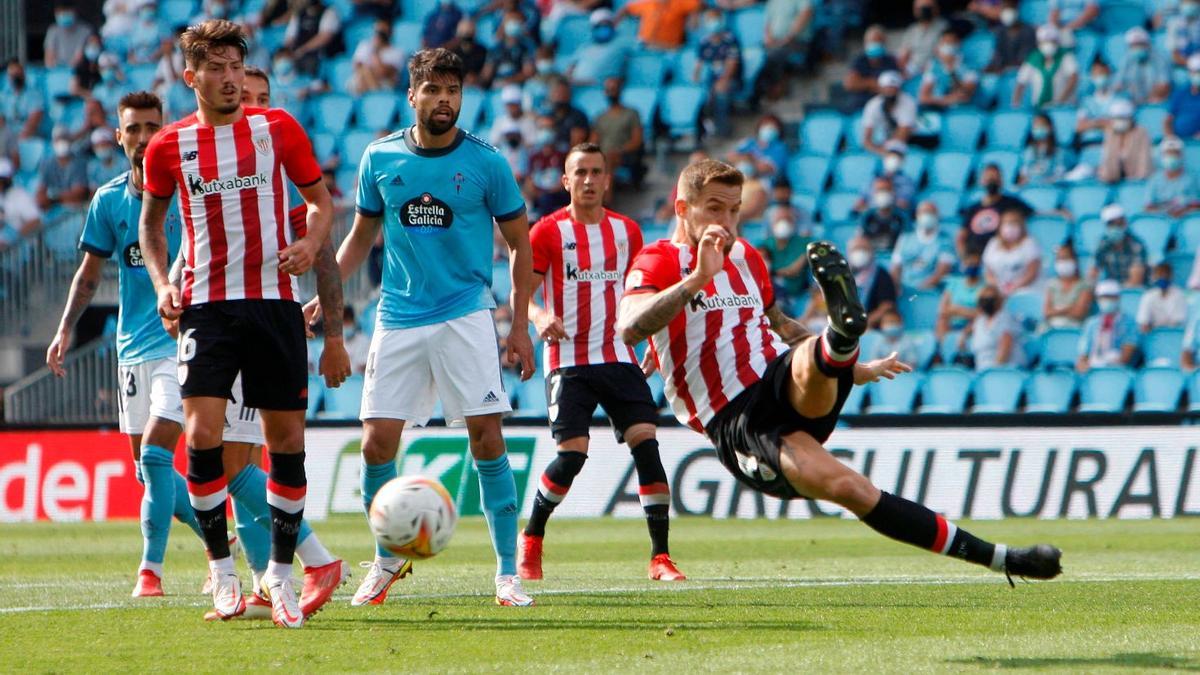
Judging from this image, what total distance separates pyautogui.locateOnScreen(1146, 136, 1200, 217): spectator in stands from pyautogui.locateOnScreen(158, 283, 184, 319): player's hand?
42.2 ft

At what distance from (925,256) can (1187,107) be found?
3.31 meters

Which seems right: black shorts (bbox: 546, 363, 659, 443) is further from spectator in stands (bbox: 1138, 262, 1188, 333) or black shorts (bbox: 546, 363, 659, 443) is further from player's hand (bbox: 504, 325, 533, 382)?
spectator in stands (bbox: 1138, 262, 1188, 333)

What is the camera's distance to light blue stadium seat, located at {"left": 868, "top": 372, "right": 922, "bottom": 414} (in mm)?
16500

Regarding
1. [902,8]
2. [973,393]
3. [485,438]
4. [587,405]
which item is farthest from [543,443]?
[902,8]

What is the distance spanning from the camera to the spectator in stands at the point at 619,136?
1931 centimetres

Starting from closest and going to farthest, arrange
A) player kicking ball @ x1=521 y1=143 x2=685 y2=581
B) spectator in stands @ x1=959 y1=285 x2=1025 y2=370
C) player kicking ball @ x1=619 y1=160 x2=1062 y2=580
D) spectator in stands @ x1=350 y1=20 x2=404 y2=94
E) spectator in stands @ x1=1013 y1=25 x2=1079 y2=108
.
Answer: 1. player kicking ball @ x1=619 y1=160 x2=1062 y2=580
2. player kicking ball @ x1=521 y1=143 x2=685 y2=581
3. spectator in stands @ x1=959 y1=285 x2=1025 y2=370
4. spectator in stands @ x1=1013 y1=25 x2=1079 y2=108
5. spectator in stands @ x1=350 y1=20 x2=404 y2=94

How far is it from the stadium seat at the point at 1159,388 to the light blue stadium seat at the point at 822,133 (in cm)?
526

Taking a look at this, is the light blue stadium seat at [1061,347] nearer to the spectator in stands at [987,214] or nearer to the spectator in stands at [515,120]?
the spectator in stands at [987,214]

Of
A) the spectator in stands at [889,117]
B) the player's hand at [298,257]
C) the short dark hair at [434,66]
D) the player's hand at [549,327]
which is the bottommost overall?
the player's hand at [549,327]

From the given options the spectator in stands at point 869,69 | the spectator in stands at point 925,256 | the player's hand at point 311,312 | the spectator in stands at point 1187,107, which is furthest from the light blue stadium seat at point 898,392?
the player's hand at point 311,312

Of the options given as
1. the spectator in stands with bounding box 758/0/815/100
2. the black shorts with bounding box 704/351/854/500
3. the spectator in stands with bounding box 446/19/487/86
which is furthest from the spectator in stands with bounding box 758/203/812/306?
the black shorts with bounding box 704/351/854/500

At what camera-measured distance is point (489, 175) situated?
7.79 m

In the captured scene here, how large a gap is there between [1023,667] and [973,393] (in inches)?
433

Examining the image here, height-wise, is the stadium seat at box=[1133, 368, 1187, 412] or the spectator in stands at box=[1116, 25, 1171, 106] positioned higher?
the spectator in stands at box=[1116, 25, 1171, 106]
